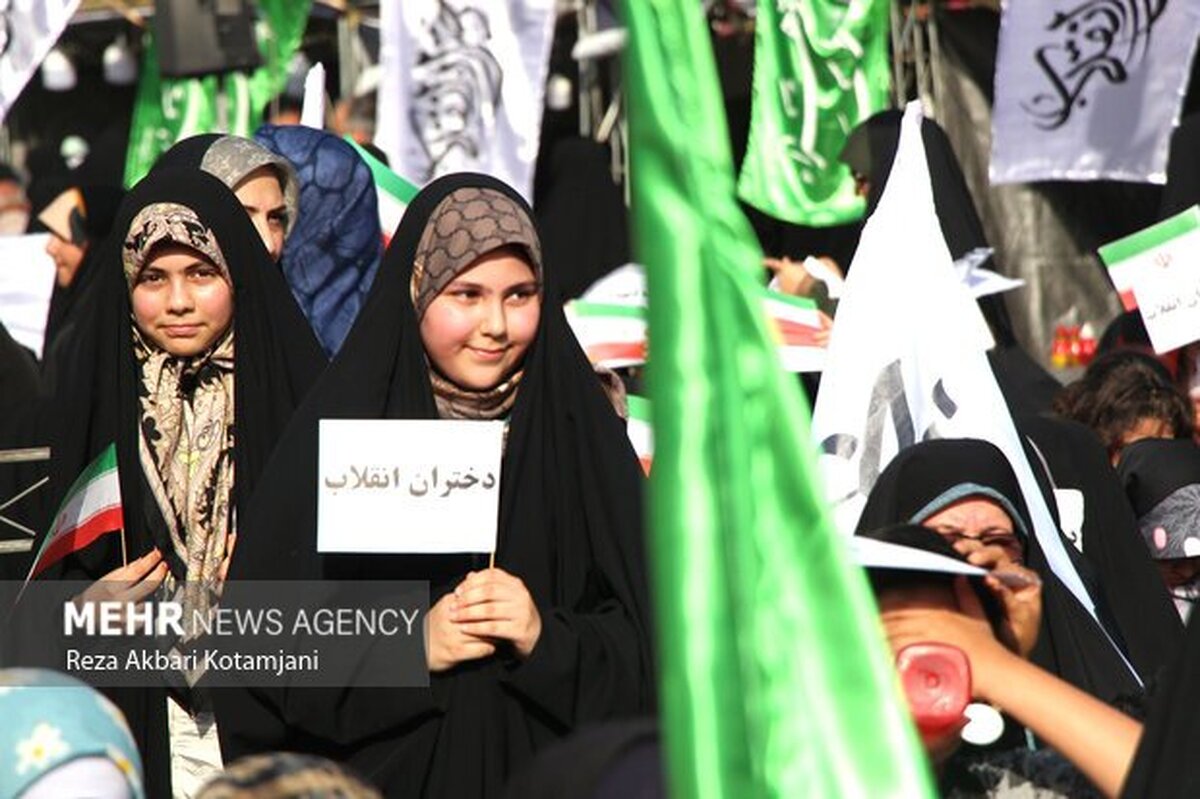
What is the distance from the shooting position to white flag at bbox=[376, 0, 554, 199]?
903 centimetres

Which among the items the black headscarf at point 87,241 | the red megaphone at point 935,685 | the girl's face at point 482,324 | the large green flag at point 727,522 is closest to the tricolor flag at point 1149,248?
the girl's face at point 482,324

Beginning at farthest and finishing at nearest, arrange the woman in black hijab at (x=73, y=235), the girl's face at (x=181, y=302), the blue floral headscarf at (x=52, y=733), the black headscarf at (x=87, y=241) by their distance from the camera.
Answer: the woman in black hijab at (x=73, y=235) → the black headscarf at (x=87, y=241) → the girl's face at (x=181, y=302) → the blue floral headscarf at (x=52, y=733)

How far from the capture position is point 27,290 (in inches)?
324

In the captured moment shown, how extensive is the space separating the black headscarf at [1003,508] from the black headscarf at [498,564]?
1.33ft

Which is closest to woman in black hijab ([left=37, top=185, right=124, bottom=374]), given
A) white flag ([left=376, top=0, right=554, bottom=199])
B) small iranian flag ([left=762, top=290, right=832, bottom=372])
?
white flag ([left=376, top=0, right=554, bottom=199])

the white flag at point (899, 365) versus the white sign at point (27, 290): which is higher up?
the white flag at point (899, 365)

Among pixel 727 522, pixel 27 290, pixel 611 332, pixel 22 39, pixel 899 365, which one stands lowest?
pixel 27 290

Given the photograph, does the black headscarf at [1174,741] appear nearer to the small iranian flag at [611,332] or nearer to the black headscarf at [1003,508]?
the black headscarf at [1003,508]

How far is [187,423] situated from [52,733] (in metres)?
1.78

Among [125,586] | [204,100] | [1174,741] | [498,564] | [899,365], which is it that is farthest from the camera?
[204,100]

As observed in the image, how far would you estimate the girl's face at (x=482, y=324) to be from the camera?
409cm

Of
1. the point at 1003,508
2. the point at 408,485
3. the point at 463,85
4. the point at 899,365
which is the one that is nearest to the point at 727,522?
the point at 408,485

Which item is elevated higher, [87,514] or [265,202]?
[265,202]

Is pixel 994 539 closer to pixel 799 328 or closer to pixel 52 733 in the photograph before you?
pixel 52 733
